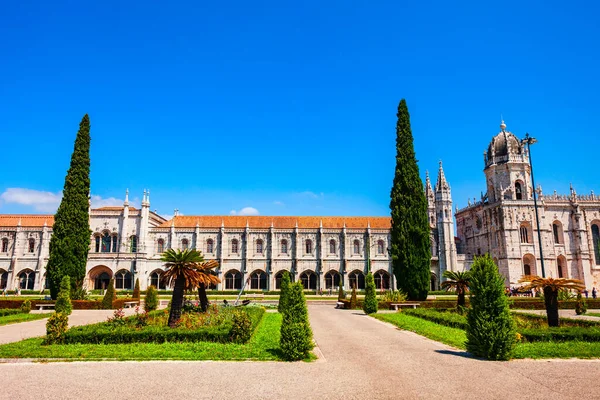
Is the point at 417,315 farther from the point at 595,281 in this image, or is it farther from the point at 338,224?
the point at 595,281

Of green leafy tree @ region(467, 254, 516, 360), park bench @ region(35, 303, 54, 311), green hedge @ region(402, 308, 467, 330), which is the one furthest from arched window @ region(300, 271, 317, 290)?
green leafy tree @ region(467, 254, 516, 360)

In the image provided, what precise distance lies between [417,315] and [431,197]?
39.5 m

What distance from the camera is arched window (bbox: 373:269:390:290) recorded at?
182 ft

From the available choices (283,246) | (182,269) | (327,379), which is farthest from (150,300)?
(283,246)

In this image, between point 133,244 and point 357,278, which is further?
point 357,278

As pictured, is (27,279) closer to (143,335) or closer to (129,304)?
(129,304)

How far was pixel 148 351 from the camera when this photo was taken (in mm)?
11867

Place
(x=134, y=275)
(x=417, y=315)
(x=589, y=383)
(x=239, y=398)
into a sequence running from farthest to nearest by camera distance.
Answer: (x=134, y=275) < (x=417, y=315) < (x=589, y=383) < (x=239, y=398)

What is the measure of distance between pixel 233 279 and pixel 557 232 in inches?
1722

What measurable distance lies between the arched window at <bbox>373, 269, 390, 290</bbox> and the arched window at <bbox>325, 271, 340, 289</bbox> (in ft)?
16.9

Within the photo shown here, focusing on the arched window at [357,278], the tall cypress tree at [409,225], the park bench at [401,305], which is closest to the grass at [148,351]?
the park bench at [401,305]

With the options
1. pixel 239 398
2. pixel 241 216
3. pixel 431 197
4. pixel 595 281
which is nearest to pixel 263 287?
pixel 241 216

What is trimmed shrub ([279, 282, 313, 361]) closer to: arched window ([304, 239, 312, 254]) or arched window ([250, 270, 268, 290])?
arched window ([304, 239, 312, 254])

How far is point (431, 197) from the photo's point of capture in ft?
196
